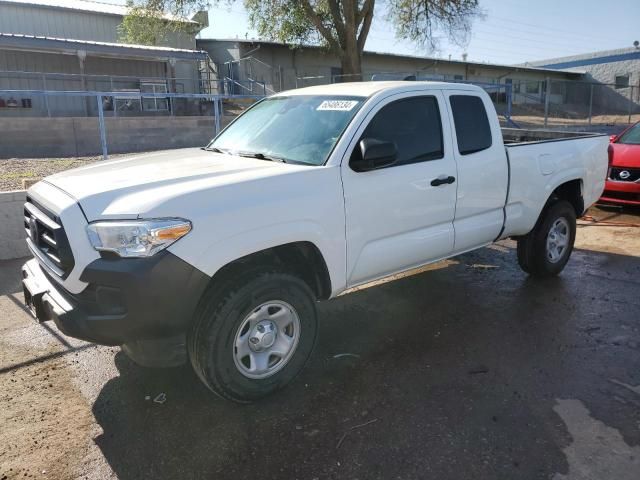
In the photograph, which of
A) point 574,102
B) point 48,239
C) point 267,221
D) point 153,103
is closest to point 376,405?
point 267,221

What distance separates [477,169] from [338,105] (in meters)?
1.37

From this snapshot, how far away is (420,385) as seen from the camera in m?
3.54

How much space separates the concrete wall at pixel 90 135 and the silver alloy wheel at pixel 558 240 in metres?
13.4

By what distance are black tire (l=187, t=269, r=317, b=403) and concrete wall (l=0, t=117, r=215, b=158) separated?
13980 millimetres

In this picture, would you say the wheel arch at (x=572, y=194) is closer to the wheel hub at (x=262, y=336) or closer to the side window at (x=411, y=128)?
the side window at (x=411, y=128)

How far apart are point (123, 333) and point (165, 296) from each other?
31cm

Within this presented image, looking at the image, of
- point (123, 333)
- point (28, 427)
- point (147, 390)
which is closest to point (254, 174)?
point (123, 333)

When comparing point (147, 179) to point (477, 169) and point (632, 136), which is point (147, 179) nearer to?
point (477, 169)

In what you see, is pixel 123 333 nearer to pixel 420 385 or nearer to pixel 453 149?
pixel 420 385

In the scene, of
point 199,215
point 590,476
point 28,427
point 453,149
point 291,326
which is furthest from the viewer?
point 453,149

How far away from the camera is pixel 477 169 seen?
14.7 feet

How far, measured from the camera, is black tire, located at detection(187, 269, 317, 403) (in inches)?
119

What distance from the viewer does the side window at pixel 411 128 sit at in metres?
3.90

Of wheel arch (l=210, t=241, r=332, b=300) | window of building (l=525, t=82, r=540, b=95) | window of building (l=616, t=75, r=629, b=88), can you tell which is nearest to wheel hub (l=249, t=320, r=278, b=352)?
wheel arch (l=210, t=241, r=332, b=300)
